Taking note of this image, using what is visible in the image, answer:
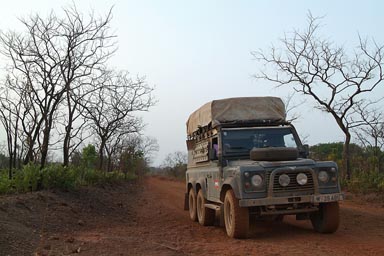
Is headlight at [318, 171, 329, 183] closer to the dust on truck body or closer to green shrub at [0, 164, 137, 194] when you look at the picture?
the dust on truck body

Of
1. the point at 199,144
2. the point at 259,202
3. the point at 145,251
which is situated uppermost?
the point at 199,144

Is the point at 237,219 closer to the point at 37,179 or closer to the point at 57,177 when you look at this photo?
the point at 37,179

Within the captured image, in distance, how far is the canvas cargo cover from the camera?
34.8 ft

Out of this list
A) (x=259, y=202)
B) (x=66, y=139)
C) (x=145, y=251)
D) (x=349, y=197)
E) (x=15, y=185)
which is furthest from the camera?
(x=66, y=139)

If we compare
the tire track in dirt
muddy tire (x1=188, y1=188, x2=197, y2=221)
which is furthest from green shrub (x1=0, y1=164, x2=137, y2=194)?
muddy tire (x1=188, y1=188, x2=197, y2=221)

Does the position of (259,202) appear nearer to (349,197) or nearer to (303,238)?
(303,238)

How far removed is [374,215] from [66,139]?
11.8m

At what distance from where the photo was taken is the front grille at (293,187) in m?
8.33

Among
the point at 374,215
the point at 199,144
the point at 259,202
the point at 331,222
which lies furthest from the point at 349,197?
the point at 259,202

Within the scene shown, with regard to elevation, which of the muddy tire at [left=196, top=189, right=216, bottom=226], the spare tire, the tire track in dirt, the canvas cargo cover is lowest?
the tire track in dirt

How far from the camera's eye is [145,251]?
7465 mm

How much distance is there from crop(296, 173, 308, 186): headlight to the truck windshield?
163cm

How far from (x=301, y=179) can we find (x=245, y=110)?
2.80 m

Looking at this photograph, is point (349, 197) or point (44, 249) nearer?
point (44, 249)
